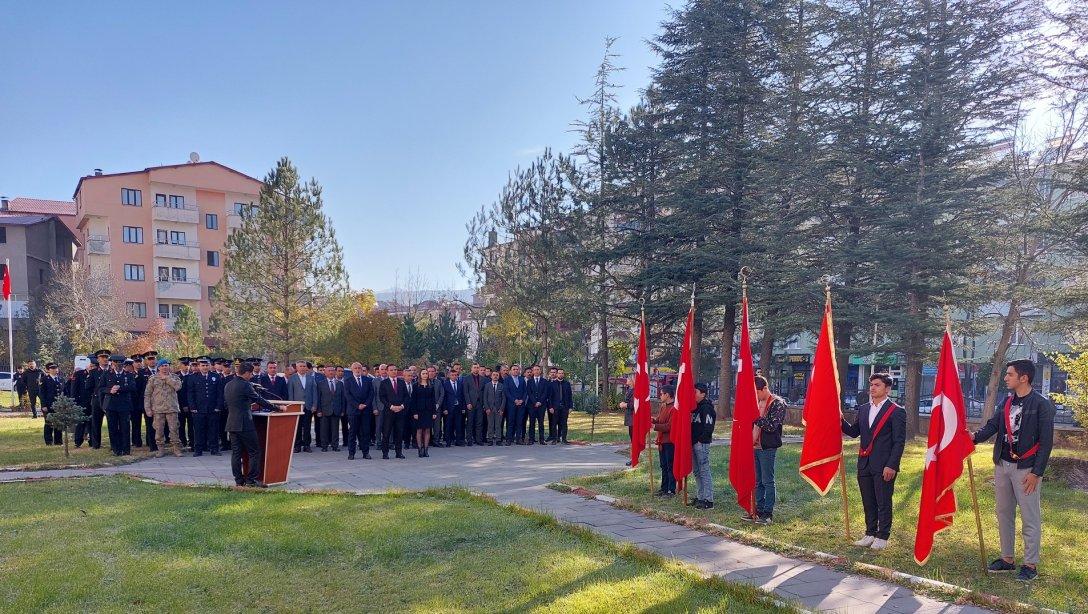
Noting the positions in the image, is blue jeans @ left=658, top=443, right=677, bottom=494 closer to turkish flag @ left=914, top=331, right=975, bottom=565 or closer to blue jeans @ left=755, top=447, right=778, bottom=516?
blue jeans @ left=755, top=447, right=778, bottom=516

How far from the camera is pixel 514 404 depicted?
18.1m

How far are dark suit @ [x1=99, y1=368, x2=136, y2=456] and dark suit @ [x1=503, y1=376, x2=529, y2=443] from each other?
26.8ft

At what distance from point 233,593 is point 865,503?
6361 millimetres

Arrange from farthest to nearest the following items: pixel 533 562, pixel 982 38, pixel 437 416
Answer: pixel 982 38 → pixel 437 416 → pixel 533 562

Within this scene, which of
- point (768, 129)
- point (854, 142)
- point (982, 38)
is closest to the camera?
point (982, 38)

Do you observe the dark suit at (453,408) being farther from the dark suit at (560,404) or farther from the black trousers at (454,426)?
the dark suit at (560,404)

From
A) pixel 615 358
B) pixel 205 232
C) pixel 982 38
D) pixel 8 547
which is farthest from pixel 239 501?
pixel 205 232

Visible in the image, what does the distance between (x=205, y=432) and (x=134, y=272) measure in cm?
4723

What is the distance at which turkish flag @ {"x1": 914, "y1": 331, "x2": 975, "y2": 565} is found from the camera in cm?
698

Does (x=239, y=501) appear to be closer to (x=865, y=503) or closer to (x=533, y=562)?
(x=533, y=562)

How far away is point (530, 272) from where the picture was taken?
99.9ft

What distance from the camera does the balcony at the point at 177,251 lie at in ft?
184

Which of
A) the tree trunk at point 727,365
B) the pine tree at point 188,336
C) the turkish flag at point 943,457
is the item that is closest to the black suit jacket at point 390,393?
the turkish flag at point 943,457

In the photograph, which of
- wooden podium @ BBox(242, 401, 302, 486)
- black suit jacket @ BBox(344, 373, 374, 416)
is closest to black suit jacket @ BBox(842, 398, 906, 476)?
wooden podium @ BBox(242, 401, 302, 486)
